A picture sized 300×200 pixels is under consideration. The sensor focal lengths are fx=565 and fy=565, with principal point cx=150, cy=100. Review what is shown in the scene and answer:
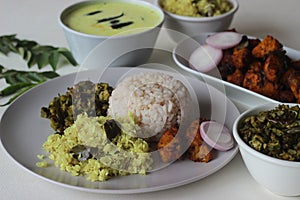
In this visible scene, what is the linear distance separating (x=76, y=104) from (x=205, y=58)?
45 centimetres

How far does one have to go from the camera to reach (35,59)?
186cm

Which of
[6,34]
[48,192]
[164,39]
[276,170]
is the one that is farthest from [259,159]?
[6,34]

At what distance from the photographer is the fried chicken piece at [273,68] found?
151 centimetres

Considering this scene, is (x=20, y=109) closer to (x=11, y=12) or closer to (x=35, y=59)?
(x=35, y=59)

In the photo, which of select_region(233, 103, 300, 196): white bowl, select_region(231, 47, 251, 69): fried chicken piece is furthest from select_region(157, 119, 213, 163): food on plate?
select_region(231, 47, 251, 69): fried chicken piece

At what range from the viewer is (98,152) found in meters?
1.27

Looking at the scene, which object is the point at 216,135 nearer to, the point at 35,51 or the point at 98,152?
the point at 98,152

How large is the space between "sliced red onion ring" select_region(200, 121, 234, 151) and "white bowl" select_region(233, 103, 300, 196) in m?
0.09

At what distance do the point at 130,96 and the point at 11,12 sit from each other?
40.2 inches

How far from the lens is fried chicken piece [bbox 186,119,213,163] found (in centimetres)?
130

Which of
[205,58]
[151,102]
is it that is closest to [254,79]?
[205,58]

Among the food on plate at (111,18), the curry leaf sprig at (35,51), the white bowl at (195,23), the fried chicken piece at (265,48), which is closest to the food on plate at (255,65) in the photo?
the fried chicken piece at (265,48)

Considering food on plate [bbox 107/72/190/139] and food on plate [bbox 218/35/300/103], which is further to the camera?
food on plate [bbox 218/35/300/103]

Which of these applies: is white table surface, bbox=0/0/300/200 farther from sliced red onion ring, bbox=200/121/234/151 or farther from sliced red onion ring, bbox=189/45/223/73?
sliced red onion ring, bbox=189/45/223/73
